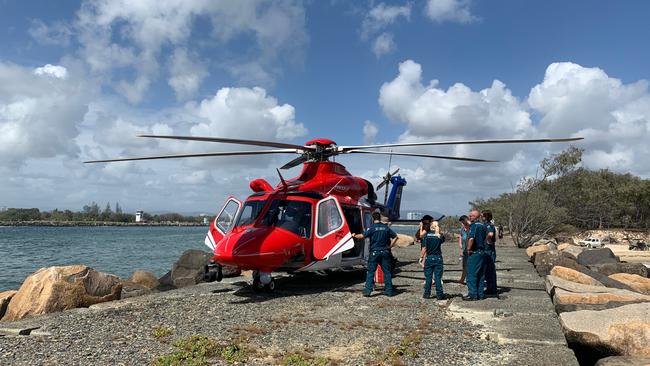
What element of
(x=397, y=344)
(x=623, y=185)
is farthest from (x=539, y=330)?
(x=623, y=185)

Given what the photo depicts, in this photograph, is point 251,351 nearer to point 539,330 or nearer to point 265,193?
point 539,330

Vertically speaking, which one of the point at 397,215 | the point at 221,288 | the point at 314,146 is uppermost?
the point at 314,146

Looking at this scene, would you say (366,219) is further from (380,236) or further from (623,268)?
(623,268)

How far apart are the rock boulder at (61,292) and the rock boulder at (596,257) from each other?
49.7 ft

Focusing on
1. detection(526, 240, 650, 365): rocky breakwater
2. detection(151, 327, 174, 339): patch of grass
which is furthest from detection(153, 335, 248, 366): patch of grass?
detection(526, 240, 650, 365): rocky breakwater

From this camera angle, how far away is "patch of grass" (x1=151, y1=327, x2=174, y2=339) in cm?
601

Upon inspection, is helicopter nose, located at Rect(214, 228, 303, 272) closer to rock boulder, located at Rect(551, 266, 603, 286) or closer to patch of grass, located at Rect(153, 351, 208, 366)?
patch of grass, located at Rect(153, 351, 208, 366)

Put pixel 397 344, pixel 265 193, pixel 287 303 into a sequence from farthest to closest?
pixel 265 193 < pixel 287 303 < pixel 397 344

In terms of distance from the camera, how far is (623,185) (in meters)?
51.7

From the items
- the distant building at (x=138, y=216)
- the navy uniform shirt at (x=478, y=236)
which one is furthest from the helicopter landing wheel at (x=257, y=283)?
the distant building at (x=138, y=216)

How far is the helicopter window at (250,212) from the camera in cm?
1008

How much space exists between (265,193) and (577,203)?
4612 centimetres

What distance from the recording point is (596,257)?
16438 mm

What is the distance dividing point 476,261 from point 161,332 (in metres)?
5.70
